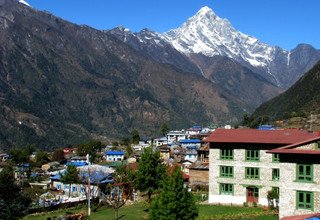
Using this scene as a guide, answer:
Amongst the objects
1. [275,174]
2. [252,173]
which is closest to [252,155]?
[252,173]

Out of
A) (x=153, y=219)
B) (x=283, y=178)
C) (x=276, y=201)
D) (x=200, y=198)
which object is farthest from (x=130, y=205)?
(x=283, y=178)

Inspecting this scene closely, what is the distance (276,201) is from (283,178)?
55.3ft

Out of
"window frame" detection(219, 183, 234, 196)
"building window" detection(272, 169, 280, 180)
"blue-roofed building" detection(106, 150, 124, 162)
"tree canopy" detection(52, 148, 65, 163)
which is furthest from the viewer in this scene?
"tree canopy" detection(52, 148, 65, 163)

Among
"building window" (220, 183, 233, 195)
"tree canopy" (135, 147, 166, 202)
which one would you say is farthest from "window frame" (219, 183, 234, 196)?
"tree canopy" (135, 147, 166, 202)

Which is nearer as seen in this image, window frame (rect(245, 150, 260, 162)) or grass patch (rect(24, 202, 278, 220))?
grass patch (rect(24, 202, 278, 220))

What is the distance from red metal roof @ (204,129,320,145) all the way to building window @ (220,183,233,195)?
544 cm

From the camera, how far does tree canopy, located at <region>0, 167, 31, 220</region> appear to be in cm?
6412

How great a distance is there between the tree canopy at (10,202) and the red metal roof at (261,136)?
24.1 metres

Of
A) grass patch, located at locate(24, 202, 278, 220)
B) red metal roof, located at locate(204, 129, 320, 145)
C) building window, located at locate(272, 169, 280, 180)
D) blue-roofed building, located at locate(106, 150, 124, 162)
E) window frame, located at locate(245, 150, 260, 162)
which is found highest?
red metal roof, located at locate(204, 129, 320, 145)

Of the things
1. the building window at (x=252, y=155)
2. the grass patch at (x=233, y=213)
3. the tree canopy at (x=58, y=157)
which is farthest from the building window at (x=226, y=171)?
the tree canopy at (x=58, y=157)

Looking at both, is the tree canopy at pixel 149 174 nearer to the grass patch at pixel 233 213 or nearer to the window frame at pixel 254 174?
the grass patch at pixel 233 213

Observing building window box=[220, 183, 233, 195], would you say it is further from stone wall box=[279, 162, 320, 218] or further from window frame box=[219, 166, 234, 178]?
stone wall box=[279, 162, 320, 218]

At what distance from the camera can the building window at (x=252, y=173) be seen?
6438 centimetres

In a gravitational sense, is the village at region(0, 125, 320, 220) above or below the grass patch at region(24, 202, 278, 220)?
above
